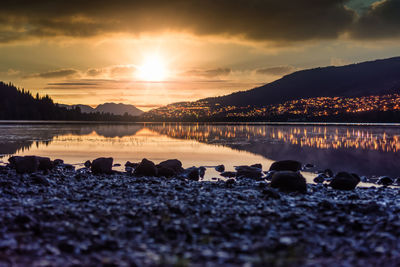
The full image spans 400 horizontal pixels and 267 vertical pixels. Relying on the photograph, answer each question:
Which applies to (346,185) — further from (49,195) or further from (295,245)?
(49,195)

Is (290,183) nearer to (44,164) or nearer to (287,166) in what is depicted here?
(287,166)

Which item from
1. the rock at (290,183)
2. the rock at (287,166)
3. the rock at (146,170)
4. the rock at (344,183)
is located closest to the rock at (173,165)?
the rock at (146,170)

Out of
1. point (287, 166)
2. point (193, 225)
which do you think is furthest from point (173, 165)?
point (193, 225)

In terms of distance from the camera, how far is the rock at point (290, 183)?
17.6m

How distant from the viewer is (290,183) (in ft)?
58.3

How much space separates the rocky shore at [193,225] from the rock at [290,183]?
0.05 metres

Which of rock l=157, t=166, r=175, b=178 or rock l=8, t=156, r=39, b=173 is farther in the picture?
rock l=157, t=166, r=175, b=178

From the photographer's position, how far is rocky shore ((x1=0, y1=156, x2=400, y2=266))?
27.2 feet

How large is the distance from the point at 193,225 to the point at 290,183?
27.9 ft

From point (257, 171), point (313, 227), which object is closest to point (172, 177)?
point (257, 171)

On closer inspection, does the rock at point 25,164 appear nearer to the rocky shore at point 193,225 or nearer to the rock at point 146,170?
the rocky shore at point 193,225

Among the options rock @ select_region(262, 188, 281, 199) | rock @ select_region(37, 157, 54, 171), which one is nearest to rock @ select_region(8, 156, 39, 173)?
rock @ select_region(37, 157, 54, 171)

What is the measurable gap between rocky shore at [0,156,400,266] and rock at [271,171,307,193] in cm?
5

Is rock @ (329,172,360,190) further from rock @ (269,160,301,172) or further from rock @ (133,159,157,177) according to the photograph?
rock @ (133,159,157,177)
